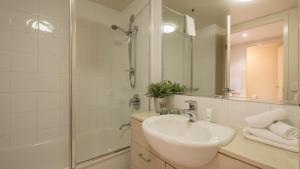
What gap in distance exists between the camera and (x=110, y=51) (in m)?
1.99

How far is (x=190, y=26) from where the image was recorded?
1.26 meters

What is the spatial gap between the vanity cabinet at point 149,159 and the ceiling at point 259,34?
678 millimetres

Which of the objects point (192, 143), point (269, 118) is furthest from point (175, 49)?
point (192, 143)

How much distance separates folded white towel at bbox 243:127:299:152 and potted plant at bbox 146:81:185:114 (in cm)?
59

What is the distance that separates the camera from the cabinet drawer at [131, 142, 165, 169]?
0.90m

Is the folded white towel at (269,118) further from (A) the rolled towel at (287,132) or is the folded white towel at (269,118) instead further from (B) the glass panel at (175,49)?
(B) the glass panel at (175,49)

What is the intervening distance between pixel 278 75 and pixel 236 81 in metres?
0.21

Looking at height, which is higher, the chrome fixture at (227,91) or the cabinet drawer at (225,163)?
the chrome fixture at (227,91)

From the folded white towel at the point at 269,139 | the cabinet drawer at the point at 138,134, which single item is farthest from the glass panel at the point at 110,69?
the folded white towel at the point at 269,139

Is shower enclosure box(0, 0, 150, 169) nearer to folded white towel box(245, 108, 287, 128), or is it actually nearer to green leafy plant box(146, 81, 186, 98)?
green leafy plant box(146, 81, 186, 98)

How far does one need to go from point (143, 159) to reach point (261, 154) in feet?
2.36

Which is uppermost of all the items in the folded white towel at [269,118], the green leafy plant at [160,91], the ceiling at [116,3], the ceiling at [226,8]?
the ceiling at [116,3]

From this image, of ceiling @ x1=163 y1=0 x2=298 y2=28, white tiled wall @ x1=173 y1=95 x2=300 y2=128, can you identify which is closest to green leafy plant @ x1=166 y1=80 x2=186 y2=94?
white tiled wall @ x1=173 y1=95 x2=300 y2=128

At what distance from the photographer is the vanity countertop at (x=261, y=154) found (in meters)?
0.49
